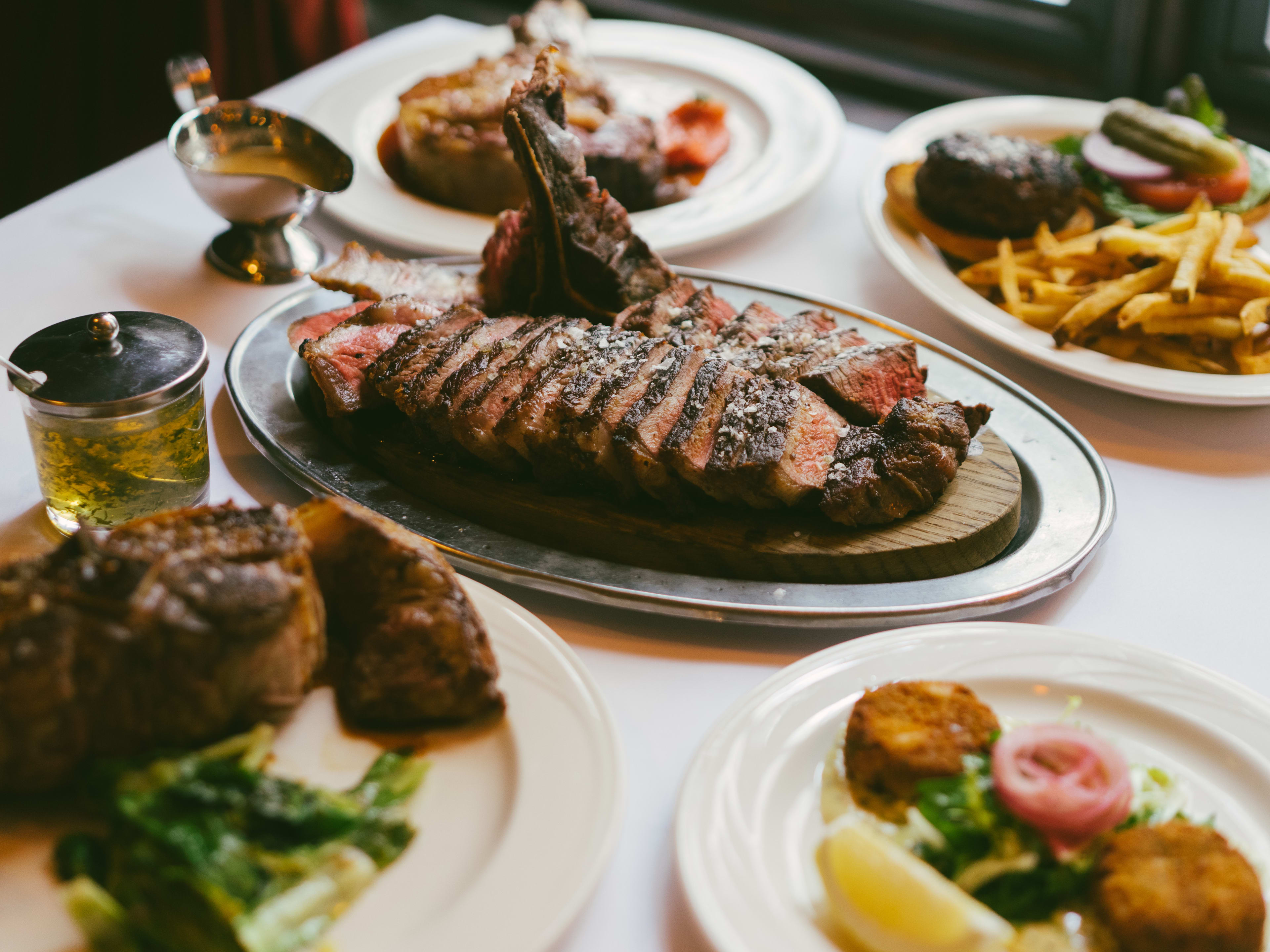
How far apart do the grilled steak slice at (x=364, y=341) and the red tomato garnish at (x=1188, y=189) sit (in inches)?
97.6

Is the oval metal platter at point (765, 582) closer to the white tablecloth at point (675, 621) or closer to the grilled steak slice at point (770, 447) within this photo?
the white tablecloth at point (675, 621)

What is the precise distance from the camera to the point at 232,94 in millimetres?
6176

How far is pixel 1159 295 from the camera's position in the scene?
9.62 feet

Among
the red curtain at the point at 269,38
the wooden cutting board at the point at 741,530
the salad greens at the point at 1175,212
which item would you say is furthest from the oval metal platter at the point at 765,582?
the red curtain at the point at 269,38

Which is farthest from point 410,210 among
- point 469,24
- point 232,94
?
→ point 232,94

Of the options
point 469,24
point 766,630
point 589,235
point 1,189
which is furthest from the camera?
point 1,189

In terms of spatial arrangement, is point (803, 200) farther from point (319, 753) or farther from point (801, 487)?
point (319, 753)

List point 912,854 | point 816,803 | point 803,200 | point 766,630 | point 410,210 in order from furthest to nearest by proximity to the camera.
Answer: point 803,200, point 410,210, point 766,630, point 816,803, point 912,854

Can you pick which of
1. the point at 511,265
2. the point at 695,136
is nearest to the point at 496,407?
the point at 511,265

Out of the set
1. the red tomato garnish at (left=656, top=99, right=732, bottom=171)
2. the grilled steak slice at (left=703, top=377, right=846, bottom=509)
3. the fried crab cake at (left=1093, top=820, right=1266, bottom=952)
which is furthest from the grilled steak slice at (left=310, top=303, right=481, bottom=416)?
the fried crab cake at (left=1093, top=820, right=1266, bottom=952)

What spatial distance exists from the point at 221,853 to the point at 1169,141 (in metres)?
3.78

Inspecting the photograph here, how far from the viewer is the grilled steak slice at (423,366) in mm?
2414

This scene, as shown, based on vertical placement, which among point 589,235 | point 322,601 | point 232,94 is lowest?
point 232,94

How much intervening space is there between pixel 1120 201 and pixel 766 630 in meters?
2.43
